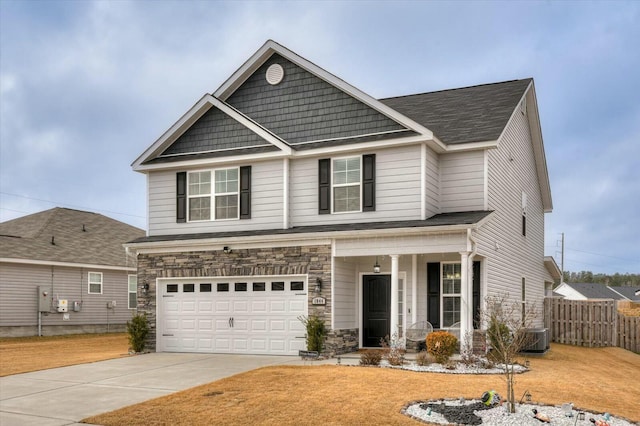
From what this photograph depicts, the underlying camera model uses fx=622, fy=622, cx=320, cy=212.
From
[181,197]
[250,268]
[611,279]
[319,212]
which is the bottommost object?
[611,279]

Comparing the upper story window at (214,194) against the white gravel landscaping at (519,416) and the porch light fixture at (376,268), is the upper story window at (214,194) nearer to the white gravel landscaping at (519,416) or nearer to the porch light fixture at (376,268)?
the porch light fixture at (376,268)

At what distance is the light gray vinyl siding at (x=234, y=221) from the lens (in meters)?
18.6

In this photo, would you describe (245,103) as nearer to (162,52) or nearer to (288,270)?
(162,52)

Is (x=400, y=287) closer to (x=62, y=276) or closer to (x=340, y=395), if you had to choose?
(x=340, y=395)

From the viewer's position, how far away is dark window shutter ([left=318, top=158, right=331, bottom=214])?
59.3 ft

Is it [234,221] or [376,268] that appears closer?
[376,268]

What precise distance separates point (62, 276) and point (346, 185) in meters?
17.4

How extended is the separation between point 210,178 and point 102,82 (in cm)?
848

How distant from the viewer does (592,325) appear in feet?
77.6

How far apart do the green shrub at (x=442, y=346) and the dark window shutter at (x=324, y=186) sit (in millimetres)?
5136

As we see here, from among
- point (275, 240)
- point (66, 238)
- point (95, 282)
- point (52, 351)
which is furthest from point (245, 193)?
point (66, 238)

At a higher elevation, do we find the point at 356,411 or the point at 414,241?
the point at 414,241

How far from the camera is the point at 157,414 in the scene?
395 inches

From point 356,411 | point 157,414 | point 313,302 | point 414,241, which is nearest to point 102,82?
point 313,302
